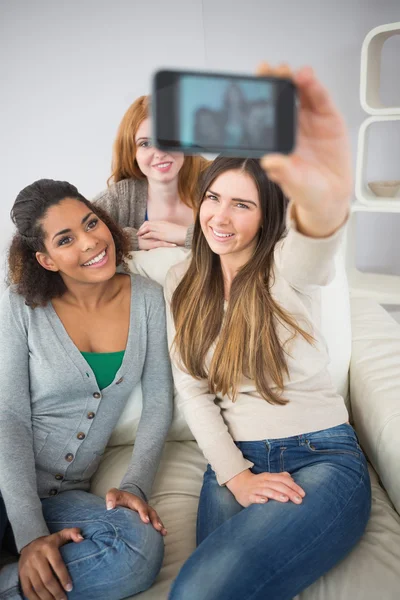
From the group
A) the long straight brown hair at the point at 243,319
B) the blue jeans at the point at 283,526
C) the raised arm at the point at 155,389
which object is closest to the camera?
the blue jeans at the point at 283,526

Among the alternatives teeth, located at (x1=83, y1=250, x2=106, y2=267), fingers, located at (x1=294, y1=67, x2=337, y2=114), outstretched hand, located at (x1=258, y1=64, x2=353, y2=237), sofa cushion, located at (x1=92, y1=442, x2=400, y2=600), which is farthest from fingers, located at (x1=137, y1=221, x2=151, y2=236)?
fingers, located at (x1=294, y1=67, x2=337, y2=114)

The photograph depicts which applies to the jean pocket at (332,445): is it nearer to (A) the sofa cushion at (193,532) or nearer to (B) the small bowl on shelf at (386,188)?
(A) the sofa cushion at (193,532)

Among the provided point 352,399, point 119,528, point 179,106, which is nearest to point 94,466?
point 119,528

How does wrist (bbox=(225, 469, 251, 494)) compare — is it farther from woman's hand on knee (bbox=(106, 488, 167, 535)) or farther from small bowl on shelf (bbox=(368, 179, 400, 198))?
small bowl on shelf (bbox=(368, 179, 400, 198))

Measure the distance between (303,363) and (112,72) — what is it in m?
1.22

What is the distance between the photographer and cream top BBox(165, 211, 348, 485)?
1022 millimetres

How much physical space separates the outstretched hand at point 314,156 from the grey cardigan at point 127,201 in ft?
2.88

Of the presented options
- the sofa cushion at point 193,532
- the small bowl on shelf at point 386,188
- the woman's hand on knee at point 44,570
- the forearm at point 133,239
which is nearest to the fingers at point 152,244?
the forearm at point 133,239

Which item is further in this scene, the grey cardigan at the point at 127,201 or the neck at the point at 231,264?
the grey cardigan at the point at 127,201

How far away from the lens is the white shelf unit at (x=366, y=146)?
6.09 feet

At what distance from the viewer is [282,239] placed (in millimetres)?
998

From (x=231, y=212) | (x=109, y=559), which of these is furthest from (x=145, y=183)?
(x=109, y=559)

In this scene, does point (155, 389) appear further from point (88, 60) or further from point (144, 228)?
point (88, 60)

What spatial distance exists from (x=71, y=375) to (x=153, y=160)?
58 centimetres
